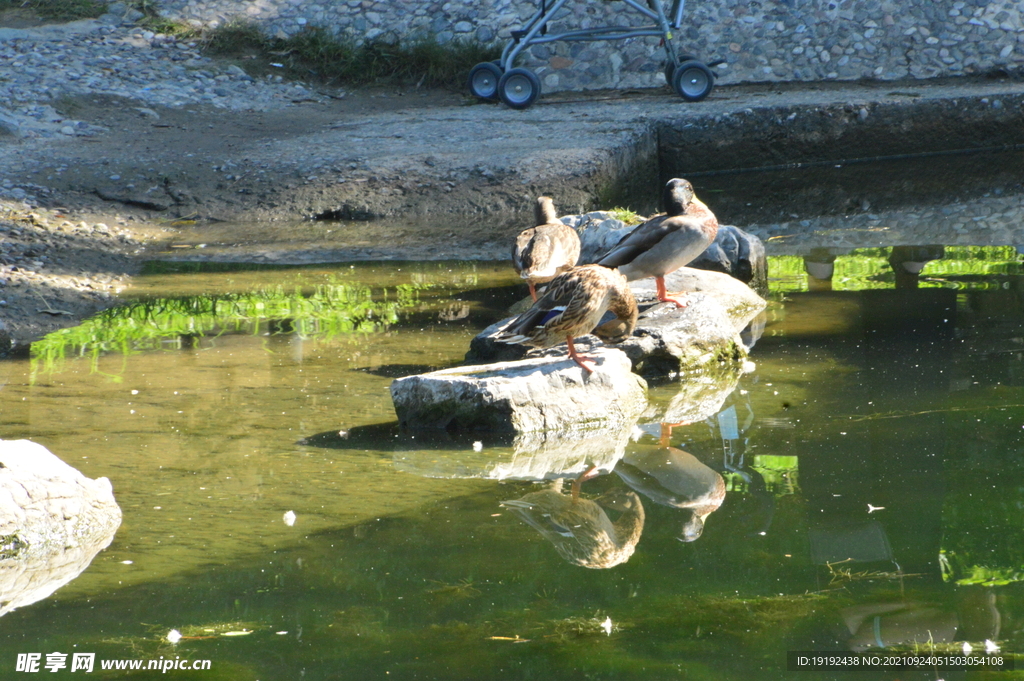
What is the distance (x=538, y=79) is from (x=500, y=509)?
10.2 m

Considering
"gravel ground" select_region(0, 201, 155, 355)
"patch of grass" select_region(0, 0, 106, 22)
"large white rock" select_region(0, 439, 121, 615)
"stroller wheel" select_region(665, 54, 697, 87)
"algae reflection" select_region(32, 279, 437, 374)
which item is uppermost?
"stroller wheel" select_region(665, 54, 697, 87)

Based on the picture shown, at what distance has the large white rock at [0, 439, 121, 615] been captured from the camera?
3.61 meters

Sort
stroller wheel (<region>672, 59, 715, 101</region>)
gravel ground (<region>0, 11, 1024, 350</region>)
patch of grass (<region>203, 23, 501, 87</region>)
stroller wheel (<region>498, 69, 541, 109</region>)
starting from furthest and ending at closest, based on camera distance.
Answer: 1. patch of grass (<region>203, 23, 501, 87</region>)
2. stroller wheel (<region>498, 69, 541, 109</region>)
3. stroller wheel (<region>672, 59, 715, 101</region>)
4. gravel ground (<region>0, 11, 1024, 350</region>)

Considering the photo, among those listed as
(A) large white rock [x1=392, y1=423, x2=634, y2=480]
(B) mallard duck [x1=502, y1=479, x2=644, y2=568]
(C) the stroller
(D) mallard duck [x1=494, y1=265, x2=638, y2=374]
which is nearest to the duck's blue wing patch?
(D) mallard duck [x1=494, y1=265, x2=638, y2=374]

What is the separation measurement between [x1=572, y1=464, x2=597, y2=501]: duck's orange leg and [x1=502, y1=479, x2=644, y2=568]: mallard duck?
1.5 inches

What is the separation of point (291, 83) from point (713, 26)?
548 centimetres

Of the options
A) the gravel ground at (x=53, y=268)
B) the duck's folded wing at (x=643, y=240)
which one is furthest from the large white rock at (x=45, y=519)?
the duck's folded wing at (x=643, y=240)

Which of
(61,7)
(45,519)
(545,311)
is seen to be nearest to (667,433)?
(545,311)

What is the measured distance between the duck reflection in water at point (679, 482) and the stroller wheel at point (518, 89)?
8895 millimetres

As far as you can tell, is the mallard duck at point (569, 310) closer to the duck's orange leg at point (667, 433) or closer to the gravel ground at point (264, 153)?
the duck's orange leg at point (667, 433)

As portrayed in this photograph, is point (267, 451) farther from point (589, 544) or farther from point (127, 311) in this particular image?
point (127, 311)

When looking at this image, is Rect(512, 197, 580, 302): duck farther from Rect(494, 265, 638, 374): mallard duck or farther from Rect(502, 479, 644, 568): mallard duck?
Rect(502, 479, 644, 568): mallard duck

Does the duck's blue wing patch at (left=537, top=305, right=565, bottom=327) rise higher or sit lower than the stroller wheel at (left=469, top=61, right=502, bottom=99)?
higher

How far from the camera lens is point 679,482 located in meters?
4.38
